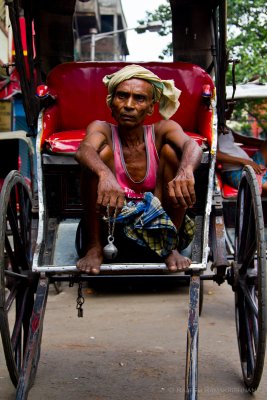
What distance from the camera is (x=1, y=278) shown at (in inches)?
123

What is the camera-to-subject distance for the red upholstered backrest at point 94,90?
464cm

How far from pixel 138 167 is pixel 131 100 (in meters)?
0.35

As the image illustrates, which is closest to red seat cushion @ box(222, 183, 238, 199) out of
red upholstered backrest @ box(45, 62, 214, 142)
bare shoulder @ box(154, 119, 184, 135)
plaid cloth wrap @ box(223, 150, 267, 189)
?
plaid cloth wrap @ box(223, 150, 267, 189)

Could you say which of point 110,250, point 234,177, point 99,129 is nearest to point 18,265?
point 110,250

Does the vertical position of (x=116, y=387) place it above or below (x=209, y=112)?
below

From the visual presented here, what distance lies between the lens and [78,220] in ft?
13.6

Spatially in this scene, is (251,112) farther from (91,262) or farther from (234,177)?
(91,262)

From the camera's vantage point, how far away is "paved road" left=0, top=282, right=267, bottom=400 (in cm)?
389

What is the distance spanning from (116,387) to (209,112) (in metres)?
1.81

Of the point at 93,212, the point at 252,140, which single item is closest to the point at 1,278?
the point at 93,212

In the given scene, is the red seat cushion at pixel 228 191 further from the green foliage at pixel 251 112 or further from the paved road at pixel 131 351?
the green foliage at pixel 251 112

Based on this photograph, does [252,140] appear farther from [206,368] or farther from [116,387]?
[116,387]

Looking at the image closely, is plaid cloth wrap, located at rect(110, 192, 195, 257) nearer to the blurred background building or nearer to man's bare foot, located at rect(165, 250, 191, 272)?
man's bare foot, located at rect(165, 250, 191, 272)

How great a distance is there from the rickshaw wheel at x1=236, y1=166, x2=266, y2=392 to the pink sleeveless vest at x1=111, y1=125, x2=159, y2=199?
52 cm
